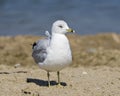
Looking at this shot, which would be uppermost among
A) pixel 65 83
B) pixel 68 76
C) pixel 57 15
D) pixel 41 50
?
pixel 57 15

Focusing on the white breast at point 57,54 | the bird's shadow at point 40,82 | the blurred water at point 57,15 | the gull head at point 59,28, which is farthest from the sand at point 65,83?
the blurred water at point 57,15

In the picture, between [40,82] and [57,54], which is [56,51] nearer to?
[57,54]

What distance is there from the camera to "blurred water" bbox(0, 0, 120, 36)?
2280 centimetres

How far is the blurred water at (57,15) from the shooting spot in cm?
2280

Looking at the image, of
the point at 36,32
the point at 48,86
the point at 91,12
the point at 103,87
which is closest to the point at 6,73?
the point at 48,86

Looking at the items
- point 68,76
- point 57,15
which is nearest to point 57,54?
point 68,76

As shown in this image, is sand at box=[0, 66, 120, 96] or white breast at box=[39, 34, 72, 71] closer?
sand at box=[0, 66, 120, 96]

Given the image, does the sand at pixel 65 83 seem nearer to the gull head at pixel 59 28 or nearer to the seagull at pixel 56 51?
the seagull at pixel 56 51

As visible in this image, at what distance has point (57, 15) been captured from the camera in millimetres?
25203

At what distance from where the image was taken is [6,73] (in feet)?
35.7

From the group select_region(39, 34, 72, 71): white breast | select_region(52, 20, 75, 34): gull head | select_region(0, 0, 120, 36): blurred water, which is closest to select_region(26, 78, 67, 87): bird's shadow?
select_region(39, 34, 72, 71): white breast

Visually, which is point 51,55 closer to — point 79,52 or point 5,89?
point 5,89

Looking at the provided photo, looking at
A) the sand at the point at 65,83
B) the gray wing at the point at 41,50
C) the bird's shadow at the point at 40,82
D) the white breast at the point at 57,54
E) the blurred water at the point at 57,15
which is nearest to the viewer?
the sand at the point at 65,83

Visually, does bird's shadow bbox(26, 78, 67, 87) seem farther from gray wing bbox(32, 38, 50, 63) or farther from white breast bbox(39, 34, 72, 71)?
white breast bbox(39, 34, 72, 71)
